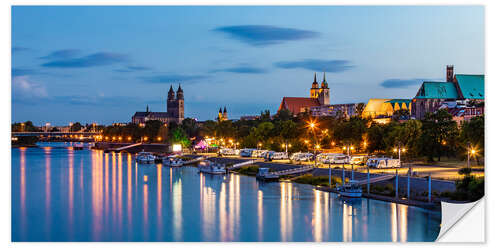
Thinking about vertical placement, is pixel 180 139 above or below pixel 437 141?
below

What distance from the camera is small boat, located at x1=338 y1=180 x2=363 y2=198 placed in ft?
120

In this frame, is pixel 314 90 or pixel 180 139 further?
pixel 314 90

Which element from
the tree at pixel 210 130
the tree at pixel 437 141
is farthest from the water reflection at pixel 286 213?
the tree at pixel 210 130

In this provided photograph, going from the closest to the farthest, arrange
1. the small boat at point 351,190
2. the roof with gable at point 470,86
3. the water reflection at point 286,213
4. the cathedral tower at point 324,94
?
the water reflection at point 286,213 → the small boat at point 351,190 → the roof with gable at point 470,86 → the cathedral tower at point 324,94

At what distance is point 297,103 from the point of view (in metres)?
166

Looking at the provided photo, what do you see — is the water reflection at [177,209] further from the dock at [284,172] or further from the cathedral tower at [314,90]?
the cathedral tower at [314,90]

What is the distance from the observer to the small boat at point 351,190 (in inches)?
1435

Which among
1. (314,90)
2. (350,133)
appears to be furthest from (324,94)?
(350,133)

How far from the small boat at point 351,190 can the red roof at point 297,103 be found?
410ft

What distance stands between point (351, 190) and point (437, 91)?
72667 millimetres

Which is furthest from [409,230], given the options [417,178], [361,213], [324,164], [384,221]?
[324,164]

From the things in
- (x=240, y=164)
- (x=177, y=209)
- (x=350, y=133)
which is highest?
(x=350, y=133)

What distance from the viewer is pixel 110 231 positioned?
96.0 ft

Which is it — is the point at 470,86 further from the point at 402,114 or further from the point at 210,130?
the point at 210,130
